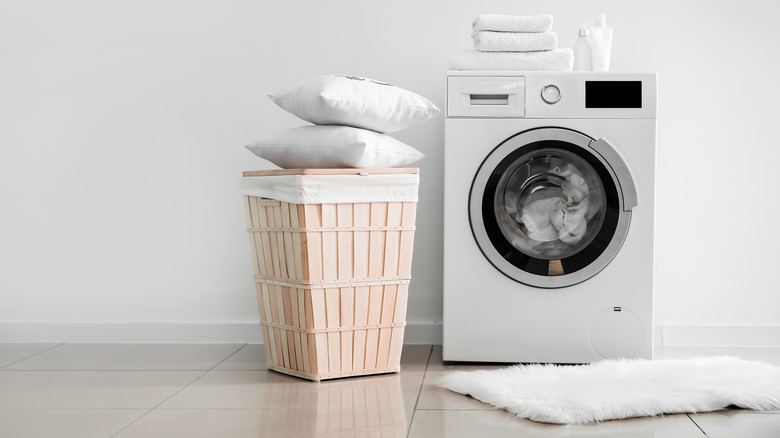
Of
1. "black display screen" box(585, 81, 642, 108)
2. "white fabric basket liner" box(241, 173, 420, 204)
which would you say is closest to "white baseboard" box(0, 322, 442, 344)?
"white fabric basket liner" box(241, 173, 420, 204)

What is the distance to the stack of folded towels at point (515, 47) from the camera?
2.29 meters

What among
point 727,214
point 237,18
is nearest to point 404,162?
point 237,18

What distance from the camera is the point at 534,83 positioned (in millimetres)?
2242

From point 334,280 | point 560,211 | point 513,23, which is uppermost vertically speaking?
point 513,23

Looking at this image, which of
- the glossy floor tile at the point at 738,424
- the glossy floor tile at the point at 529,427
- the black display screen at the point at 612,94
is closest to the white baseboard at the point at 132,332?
the glossy floor tile at the point at 529,427

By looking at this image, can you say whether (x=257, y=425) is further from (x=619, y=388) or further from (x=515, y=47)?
(x=515, y=47)

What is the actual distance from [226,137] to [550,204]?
1.20 metres

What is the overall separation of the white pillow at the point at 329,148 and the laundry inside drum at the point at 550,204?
36 centimetres

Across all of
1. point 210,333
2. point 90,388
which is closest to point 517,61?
point 210,333

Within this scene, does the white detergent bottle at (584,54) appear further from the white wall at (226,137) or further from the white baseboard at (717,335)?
the white baseboard at (717,335)

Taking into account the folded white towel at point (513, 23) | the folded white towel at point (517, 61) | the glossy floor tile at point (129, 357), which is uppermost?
the folded white towel at point (513, 23)

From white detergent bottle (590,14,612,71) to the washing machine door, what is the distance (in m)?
0.31

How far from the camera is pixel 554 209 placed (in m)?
Result: 2.22

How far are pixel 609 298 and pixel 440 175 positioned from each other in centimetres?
75
